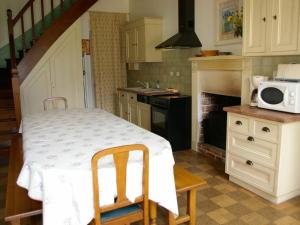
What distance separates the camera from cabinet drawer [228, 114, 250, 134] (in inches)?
110

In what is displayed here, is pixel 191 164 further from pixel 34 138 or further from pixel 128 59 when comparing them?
pixel 128 59

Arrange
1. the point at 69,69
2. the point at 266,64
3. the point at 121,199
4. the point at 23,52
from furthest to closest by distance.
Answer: the point at 69,69
the point at 23,52
the point at 266,64
the point at 121,199

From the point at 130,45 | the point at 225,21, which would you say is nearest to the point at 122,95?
the point at 130,45

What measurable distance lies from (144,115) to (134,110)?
421 millimetres

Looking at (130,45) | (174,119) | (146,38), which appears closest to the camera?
(174,119)

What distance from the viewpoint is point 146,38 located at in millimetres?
4938

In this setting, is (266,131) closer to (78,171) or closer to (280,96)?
(280,96)

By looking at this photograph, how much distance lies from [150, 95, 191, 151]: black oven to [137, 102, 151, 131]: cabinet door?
209 mm

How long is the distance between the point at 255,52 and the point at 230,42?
0.76 m

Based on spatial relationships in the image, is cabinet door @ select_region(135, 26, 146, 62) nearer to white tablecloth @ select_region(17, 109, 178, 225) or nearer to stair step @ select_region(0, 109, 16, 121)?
stair step @ select_region(0, 109, 16, 121)

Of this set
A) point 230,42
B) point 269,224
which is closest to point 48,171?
point 269,224

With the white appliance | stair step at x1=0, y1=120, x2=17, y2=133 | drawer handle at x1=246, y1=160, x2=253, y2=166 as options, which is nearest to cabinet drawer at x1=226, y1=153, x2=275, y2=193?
drawer handle at x1=246, y1=160, x2=253, y2=166

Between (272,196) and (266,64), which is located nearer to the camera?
(272,196)

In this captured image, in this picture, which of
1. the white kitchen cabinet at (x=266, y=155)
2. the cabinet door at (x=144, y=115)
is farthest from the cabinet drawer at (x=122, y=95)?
the white kitchen cabinet at (x=266, y=155)
